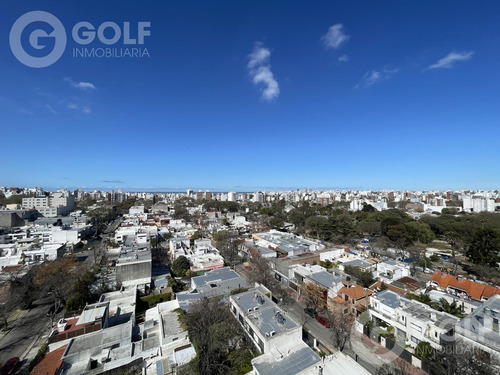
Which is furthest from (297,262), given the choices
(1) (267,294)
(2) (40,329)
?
(2) (40,329)

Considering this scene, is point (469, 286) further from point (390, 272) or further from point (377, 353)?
point (377, 353)

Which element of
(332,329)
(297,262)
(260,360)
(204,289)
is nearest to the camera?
(260,360)

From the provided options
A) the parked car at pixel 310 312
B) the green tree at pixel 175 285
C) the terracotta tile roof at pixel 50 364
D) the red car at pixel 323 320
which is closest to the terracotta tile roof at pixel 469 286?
the red car at pixel 323 320

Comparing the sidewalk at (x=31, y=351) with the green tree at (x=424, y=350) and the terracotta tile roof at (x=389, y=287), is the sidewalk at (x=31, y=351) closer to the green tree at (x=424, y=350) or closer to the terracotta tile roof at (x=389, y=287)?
the green tree at (x=424, y=350)

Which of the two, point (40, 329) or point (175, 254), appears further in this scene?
point (175, 254)

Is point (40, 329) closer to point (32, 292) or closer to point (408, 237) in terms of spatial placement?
point (32, 292)

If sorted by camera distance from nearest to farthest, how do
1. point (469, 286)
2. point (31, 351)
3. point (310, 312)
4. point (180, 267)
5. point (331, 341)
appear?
point (31, 351), point (331, 341), point (310, 312), point (469, 286), point (180, 267)

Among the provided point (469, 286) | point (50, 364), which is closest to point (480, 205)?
point (469, 286)
